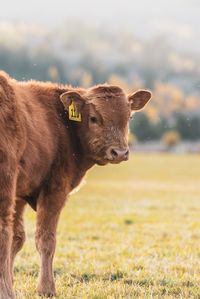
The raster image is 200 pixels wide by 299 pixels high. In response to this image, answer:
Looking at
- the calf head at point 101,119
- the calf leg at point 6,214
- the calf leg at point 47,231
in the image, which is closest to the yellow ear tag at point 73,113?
the calf head at point 101,119

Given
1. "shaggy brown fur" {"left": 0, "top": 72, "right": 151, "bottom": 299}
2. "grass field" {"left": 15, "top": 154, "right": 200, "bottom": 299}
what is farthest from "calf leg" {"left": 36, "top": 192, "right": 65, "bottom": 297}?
"grass field" {"left": 15, "top": 154, "right": 200, "bottom": 299}

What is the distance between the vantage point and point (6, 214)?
661cm

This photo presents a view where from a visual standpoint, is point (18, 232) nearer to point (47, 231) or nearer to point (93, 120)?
point (47, 231)

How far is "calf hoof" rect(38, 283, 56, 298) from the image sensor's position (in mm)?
7547

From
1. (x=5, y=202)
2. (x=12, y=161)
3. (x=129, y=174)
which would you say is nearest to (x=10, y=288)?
(x=5, y=202)

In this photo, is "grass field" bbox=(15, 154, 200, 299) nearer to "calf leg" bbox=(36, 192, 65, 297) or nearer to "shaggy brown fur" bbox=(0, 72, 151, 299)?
"calf leg" bbox=(36, 192, 65, 297)

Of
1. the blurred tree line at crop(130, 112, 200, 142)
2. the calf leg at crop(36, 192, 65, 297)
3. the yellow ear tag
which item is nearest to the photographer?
the calf leg at crop(36, 192, 65, 297)

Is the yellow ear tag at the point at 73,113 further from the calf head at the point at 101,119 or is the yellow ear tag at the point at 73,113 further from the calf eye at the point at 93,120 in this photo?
the calf eye at the point at 93,120

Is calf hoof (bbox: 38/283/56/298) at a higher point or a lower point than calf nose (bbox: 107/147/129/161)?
lower

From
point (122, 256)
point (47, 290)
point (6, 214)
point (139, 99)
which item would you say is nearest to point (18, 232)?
point (47, 290)

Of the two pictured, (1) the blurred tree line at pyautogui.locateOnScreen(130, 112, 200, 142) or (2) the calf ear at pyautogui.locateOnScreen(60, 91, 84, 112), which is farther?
(1) the blurred tree line at pyautogui.locateOnScreen(130, 112, 200, 142)

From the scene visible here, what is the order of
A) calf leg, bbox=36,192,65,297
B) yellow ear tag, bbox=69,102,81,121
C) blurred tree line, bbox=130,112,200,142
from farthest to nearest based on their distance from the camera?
blurred tree line, bbox=130,112,200,142 → yellow ear tag, bbox=69,102,81,121 → calf leg, bbox=36,192,65,297

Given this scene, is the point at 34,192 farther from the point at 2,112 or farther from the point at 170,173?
the point at 170,173

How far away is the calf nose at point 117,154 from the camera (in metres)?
7.80
